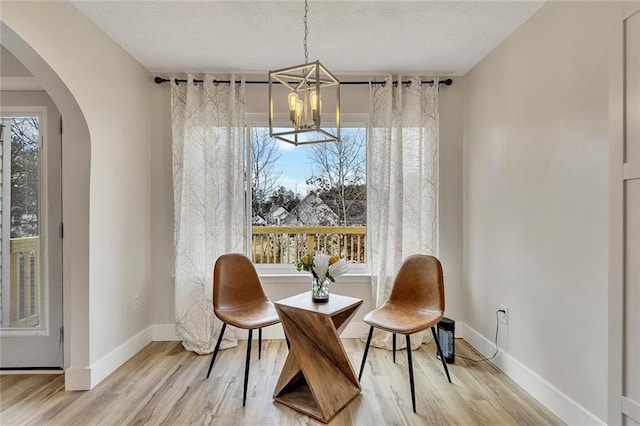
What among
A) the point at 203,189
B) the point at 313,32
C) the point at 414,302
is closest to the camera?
the point at 313,32

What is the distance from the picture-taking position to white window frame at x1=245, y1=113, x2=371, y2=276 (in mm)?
3191

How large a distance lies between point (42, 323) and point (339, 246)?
249cm

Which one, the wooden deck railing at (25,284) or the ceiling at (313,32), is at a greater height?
the ceiling at (313,32)

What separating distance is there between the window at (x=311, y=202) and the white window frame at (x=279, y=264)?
0.19ft

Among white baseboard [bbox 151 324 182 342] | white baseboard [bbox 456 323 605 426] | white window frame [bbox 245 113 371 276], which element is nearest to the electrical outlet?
white baseboard [bbox 456 323 605 426]

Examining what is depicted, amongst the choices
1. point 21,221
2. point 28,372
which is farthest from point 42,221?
point 28,372

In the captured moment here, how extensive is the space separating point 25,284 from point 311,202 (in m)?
2.39

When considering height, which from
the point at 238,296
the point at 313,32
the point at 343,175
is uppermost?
the point at 313,32

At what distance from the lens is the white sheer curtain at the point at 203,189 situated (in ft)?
9.90

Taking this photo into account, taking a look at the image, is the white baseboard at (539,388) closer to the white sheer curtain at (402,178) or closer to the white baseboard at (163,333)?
the white sheer curtain at (402,178)

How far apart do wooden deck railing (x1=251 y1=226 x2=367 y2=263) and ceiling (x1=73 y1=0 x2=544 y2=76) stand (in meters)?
1.52

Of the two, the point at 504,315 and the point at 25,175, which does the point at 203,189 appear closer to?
the point at 25,175

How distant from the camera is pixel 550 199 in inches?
81.3

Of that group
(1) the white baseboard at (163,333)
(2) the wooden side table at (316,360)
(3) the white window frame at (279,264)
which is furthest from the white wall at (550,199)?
(1) the white baseboard at (163,333)
